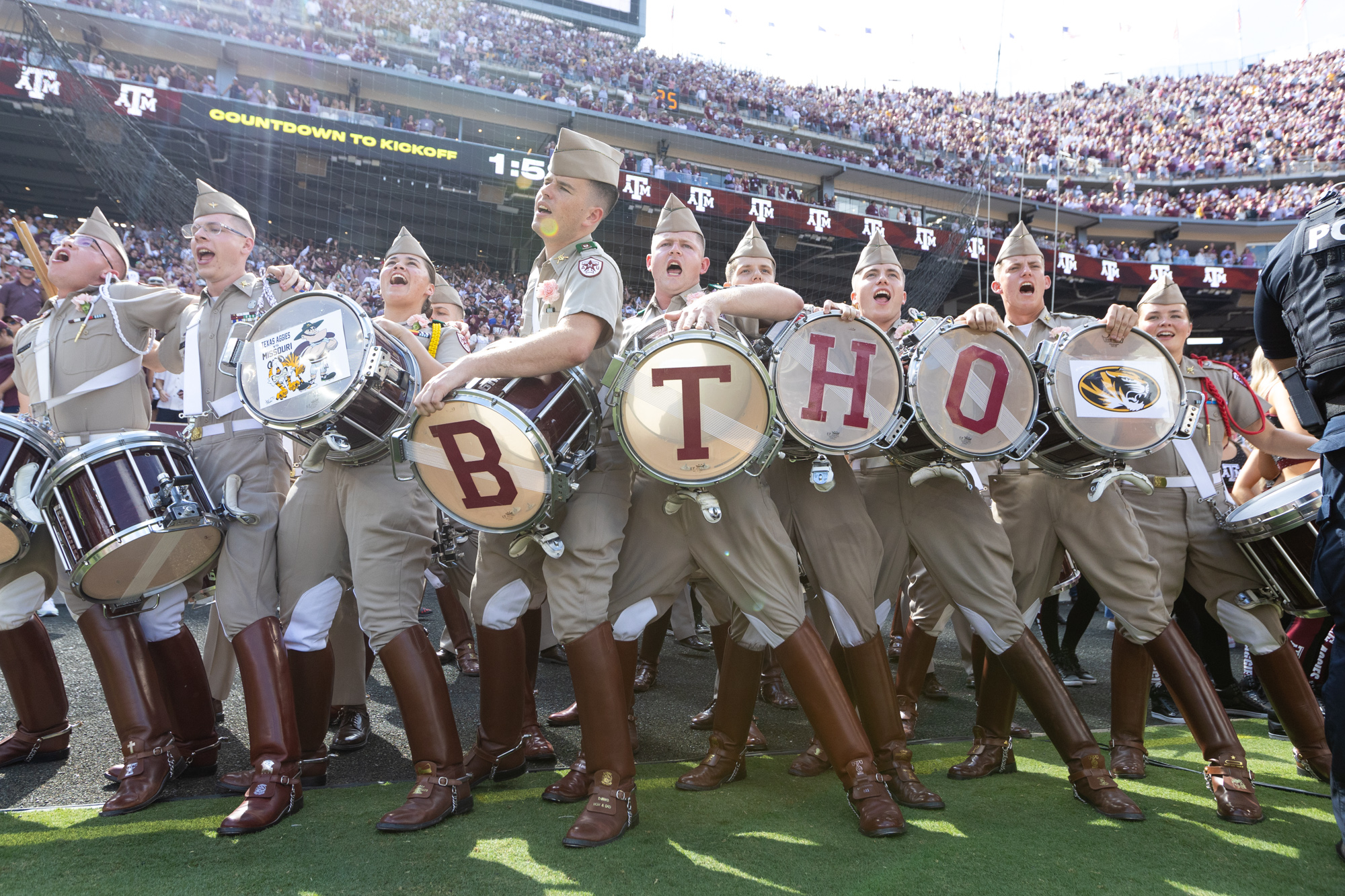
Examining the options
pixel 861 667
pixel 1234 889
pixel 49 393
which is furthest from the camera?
pixel 49 393

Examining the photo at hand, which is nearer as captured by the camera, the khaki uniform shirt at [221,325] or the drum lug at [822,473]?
the drum lug at [822,473]

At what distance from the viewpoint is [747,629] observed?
2828 mm

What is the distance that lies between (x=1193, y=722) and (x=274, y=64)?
930 inches

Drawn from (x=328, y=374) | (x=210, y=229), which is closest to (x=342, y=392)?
(x=328, y=374)

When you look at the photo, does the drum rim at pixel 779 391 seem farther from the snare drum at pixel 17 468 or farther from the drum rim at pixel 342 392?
the snare drum at pixel 17 468

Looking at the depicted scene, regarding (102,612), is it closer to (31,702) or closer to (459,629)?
(31,702)

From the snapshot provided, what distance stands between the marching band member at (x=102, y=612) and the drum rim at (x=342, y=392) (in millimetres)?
722

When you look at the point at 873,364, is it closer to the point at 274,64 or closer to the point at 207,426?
the point at 207,426

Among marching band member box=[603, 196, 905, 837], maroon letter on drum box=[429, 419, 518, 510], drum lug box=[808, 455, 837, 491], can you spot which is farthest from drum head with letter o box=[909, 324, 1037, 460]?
maroon letter on drum box=[429, 419, 518, 510]

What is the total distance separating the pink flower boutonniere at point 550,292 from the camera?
9.20ft

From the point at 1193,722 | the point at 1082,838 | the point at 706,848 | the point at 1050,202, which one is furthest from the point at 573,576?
the point at 1050,202

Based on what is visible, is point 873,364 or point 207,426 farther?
point 207,426

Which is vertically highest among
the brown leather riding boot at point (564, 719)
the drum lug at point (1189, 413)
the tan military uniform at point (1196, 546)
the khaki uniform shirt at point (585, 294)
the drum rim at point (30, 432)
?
the khaki uniform shirt at point (585, 294)

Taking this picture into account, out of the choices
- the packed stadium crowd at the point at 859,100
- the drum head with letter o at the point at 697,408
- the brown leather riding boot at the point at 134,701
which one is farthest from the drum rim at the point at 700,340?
the packed stadium crowd at the point at 859,100
